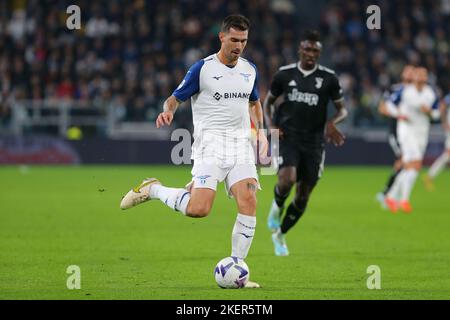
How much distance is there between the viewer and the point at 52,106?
26.4 metres

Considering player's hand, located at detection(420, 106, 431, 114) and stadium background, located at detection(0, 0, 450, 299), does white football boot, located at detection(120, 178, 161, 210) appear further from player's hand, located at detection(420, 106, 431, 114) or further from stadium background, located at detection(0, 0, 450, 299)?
player's hand, located at detection(420, 106, 431, 114)

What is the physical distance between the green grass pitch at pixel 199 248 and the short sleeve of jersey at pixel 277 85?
1.89 m

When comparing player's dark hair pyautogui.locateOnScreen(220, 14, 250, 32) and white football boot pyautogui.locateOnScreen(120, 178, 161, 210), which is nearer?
player's dark hair pyautogui.locateOnScreen(220, 14, 250, 32)

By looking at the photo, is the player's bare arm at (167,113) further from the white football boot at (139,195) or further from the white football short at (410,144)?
the white football short at (410,144)

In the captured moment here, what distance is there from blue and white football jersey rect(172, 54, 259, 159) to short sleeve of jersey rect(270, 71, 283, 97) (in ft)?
8.48

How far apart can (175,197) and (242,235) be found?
71 cm

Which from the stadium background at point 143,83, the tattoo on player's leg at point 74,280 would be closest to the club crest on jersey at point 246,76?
the tattoo on player's leg at point 74,280

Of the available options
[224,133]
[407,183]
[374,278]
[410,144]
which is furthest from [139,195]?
[410,144]

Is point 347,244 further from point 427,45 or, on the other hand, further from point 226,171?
point 427,45

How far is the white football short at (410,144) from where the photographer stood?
17578 millimetres

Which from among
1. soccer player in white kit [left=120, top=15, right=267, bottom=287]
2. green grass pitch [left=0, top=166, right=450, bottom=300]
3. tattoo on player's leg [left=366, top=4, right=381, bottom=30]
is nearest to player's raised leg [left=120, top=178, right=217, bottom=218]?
soccer player in white kit [left=120, top=15, right=267, bottom=287]

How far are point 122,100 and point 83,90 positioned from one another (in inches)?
51.9

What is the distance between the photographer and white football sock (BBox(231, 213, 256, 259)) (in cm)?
871

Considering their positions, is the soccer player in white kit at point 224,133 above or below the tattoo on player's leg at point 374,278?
above
